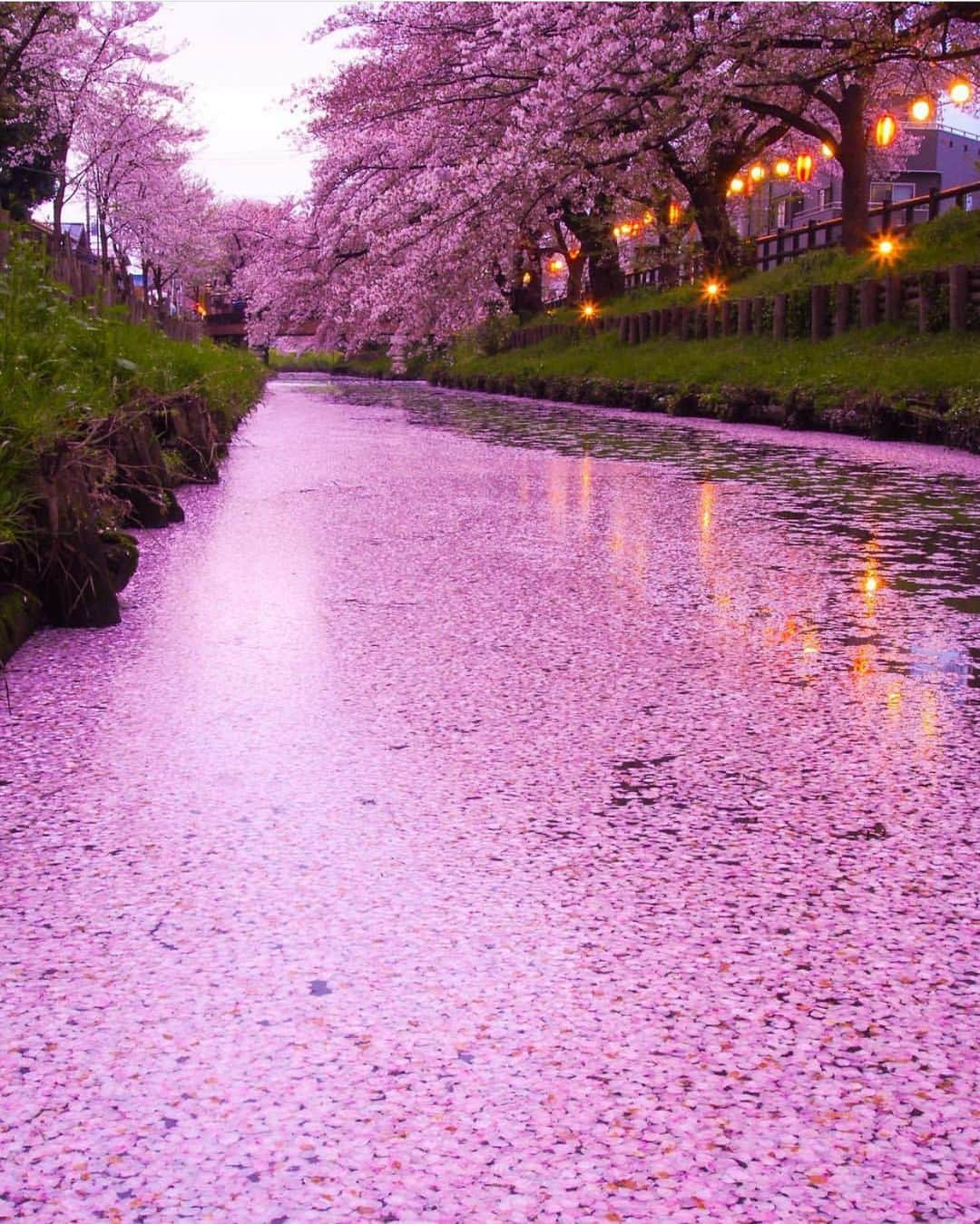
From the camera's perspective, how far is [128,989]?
5.42ft

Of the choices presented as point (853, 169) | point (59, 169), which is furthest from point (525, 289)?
point (853, 169)

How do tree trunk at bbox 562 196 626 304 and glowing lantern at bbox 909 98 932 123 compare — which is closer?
glowing lantern at bbox 909 98 932 123

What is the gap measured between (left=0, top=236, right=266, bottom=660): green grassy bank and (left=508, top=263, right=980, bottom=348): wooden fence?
8849mm

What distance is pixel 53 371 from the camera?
193 inches

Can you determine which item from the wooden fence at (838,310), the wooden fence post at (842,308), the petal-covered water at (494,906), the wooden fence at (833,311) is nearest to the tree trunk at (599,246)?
the wooden fence at (833,311)

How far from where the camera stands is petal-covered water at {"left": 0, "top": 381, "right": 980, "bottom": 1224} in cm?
130

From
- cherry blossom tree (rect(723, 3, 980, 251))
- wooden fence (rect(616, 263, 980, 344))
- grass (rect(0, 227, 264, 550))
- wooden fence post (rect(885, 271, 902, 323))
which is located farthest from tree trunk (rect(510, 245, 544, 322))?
grass (rect(0, 227, 264, 550))

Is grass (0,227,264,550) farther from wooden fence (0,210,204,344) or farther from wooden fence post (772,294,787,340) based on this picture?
wooden fence post (772,294,787,340)

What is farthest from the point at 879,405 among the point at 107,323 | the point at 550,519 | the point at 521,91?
the point at 521,91

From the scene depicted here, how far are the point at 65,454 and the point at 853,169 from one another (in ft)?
58.8

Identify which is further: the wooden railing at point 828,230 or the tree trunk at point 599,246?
the tree trunk at point 599,246

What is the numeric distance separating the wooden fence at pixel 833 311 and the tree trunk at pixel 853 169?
1920 mm

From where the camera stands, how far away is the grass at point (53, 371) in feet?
11.9

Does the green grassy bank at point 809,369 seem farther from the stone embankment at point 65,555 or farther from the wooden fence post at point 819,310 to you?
the stone embankment at point 65,555
